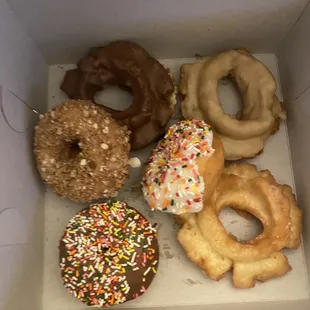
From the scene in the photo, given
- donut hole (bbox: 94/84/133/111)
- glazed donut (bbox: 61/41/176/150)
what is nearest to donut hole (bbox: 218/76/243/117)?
glazed donut (bbox: 61/41/176/150)

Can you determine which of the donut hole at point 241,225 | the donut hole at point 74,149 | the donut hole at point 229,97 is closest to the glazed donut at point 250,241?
the donut hole at point 241,225

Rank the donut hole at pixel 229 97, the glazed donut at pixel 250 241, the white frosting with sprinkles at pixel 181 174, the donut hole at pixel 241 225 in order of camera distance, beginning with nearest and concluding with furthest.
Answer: the white frosting with sprinkles at pixel 181 174 → the glazed donut at pixel 250 241 → the donut hole at pixel 241 225 → the donut hole at pixel 229 97

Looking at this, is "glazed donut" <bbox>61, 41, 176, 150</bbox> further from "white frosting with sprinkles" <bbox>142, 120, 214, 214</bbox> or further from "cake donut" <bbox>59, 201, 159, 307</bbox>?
"cake donut" <bbox>59, 201, 159, 307</bbox>

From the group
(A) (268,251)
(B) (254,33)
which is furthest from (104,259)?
(B) (254,33)

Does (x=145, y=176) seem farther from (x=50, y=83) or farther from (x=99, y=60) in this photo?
(x=50, y=83)

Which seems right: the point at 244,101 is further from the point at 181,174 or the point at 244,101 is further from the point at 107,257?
the point at 107,257

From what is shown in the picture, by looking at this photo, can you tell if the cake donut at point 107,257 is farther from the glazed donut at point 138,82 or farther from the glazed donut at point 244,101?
the glazed donut at point 244,101
